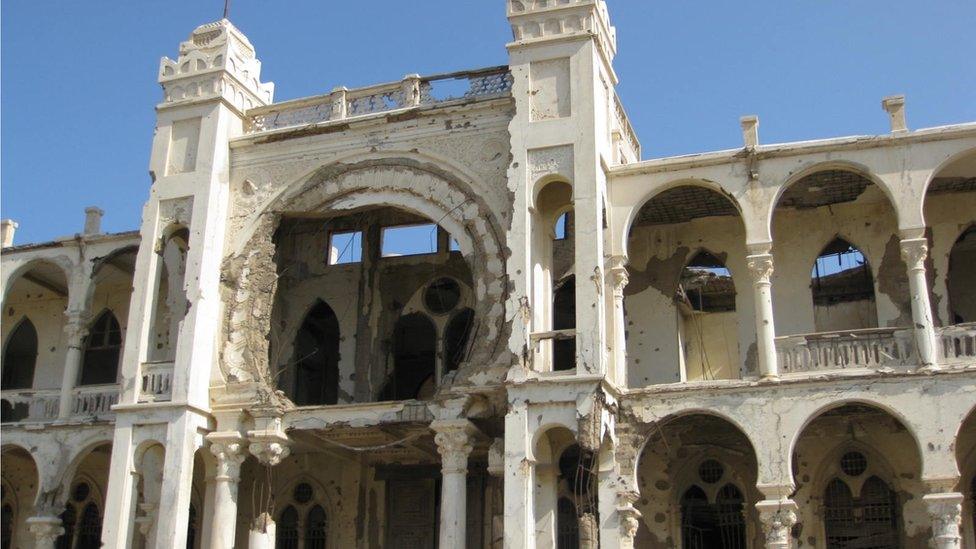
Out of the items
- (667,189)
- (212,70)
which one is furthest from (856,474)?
(212,70)

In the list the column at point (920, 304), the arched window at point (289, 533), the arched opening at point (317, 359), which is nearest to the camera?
the column at point (920, 304)

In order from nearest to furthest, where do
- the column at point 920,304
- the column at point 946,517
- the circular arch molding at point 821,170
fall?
the column at point 946,517 → the column at point 920,304 → the circular arch molding at point 821,170

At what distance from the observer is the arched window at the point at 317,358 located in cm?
2239

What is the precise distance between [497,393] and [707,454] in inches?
172

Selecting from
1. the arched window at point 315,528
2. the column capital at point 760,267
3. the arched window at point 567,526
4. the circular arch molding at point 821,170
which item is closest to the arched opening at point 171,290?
the arched window at point 315,528

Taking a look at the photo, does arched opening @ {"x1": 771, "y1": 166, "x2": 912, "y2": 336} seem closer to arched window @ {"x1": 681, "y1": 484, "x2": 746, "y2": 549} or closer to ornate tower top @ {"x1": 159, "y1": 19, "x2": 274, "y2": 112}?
arched window @ {"x1": 681, "y1": 484, "x2": 746, "y2": 549}

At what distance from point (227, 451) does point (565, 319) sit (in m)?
6.97

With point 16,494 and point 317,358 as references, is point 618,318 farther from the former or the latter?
point 16,494

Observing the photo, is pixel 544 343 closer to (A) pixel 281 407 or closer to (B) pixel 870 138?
(A) pixel 281 407

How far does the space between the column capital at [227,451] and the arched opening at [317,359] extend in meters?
3.17

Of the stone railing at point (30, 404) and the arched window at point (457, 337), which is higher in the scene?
the arched window at point (457, 337)

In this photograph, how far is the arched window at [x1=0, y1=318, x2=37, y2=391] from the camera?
2511 cm

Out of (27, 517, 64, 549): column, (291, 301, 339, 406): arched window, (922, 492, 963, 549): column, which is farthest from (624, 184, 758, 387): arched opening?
(27, 517, 64, 549): column

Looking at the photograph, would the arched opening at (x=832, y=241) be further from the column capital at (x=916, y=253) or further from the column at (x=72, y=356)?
the column at (x=72, y=356)
